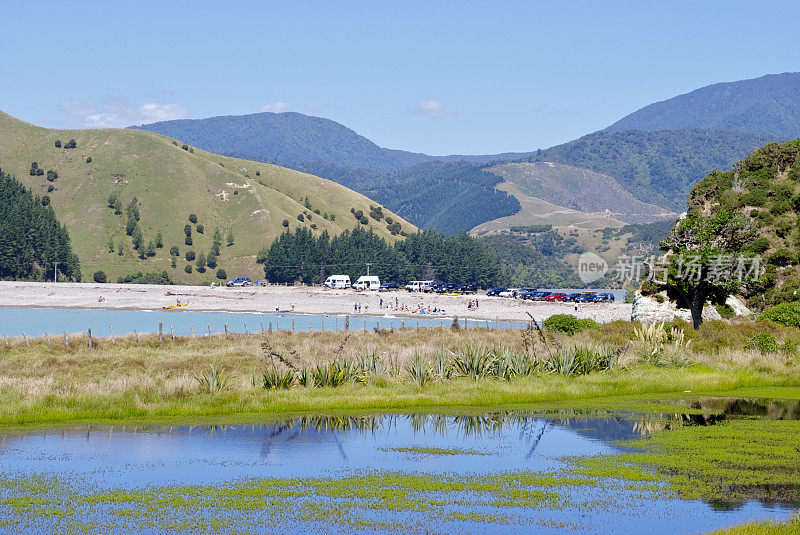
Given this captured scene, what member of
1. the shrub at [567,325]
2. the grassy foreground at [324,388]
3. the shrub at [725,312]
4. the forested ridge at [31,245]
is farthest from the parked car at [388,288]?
the grassy foreground at [324,388]

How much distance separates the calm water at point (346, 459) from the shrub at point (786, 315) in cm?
2729

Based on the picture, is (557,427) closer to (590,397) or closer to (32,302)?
(590,397)

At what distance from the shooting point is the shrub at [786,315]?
47.8m

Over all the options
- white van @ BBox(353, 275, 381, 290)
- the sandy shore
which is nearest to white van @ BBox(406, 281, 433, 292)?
white van @ BBox(353, 275, 381, 290)

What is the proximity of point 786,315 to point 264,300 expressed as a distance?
101872 mm

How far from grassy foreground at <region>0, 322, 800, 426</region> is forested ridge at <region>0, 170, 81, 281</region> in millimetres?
131071

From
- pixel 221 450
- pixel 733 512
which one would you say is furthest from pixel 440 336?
pixel 733 512

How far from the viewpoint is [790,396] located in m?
30.0

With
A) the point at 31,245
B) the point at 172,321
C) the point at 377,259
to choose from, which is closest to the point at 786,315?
the point at 172,321

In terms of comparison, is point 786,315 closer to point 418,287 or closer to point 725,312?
→ point 725,312

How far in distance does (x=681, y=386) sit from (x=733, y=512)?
17.0 meters

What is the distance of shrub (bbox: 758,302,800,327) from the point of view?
157 ft

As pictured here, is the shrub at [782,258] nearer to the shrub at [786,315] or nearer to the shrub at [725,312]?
the shrub at [725,312]

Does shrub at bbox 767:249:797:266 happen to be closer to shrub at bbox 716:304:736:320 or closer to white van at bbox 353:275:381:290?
shrub at bbox 716:304:736:320
